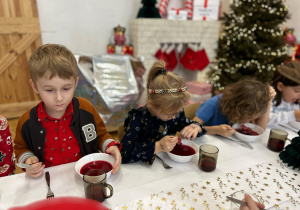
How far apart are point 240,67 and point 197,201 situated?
3.23m

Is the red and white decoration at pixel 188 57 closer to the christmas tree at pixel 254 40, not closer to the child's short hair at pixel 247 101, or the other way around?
the christmas tree at pixel 254 40

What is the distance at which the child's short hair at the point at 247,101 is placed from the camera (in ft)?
4.43

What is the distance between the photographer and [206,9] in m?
3.66

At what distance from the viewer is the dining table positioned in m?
0.81

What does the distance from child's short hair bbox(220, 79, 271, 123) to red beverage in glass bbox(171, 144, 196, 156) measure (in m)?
0.45

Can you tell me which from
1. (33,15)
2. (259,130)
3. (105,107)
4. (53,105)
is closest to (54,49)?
(53,105)

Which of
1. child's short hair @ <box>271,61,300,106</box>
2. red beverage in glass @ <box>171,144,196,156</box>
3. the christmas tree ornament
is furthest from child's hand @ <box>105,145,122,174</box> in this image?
the christmas tree ornament

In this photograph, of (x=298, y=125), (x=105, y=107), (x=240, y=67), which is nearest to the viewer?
(x=298, y=125)

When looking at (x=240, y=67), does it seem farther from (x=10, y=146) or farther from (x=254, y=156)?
(x=10, y=146)

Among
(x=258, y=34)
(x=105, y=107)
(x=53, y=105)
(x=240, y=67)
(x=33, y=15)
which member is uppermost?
(x=33, y=15)

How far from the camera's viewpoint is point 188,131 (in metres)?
1.17

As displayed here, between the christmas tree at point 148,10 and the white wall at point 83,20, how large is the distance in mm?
303

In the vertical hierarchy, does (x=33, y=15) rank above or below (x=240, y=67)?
above

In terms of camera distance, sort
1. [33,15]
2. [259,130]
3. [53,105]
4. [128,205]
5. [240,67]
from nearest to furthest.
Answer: [128,205] < [53,105] < [259,130] < [33,15] < [240,67]
